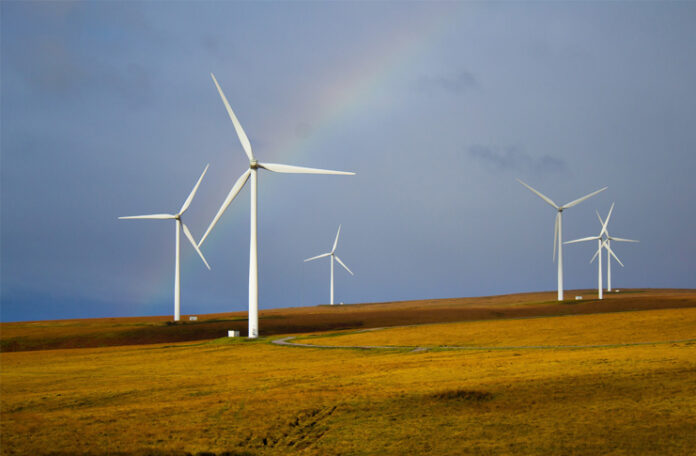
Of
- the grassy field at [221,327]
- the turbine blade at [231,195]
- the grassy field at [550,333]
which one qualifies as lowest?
the grassy field at [221,327]

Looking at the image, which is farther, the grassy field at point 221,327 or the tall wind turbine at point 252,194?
the grassy field at point 221,327

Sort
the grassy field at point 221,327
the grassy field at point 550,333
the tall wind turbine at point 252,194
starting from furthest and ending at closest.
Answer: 1. the grassy field at point 221,327
2. the tall wind turbine at point 252,194
3. the grassy field at point 550,333

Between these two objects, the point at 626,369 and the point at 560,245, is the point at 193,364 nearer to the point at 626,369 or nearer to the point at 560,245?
the point at 626,369

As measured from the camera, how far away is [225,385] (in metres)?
37.4

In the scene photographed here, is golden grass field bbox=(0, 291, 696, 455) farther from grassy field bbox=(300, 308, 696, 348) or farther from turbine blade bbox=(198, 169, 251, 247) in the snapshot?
turbine blade bbox=(198, 169, 251, 247)

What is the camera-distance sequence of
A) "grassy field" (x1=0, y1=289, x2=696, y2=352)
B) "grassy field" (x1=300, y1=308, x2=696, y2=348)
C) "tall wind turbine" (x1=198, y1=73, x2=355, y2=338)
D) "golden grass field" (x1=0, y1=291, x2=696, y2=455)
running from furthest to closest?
1. "grassy field" (x1=0, y1=289, x2=696, y2=352)
2. "tall wind turbine" (x1=198, y1=73, x2=355, y2=338)
3. "grassy field" (x1=300, y1=308, x2=696, y2=348)
4. "golden grass field" (x1=0, y1=291, x2=696, y2=455)

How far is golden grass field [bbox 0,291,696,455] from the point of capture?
76.4ft

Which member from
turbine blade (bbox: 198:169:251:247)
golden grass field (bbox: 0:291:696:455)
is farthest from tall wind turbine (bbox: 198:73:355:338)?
golden grass field (bbox: 0:291:696:455)

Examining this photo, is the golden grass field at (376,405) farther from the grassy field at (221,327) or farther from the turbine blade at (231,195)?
the grassy field at (221,327)

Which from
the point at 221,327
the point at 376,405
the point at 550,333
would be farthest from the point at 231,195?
the point at 376,405

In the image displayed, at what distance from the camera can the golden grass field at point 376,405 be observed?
76.4 feet

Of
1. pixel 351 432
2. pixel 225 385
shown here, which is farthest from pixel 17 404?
pixel 351 432

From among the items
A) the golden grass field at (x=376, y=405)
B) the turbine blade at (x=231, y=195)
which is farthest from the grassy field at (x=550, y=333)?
the turbine blade at (x=231, y=195)

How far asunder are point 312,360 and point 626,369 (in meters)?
24.2
